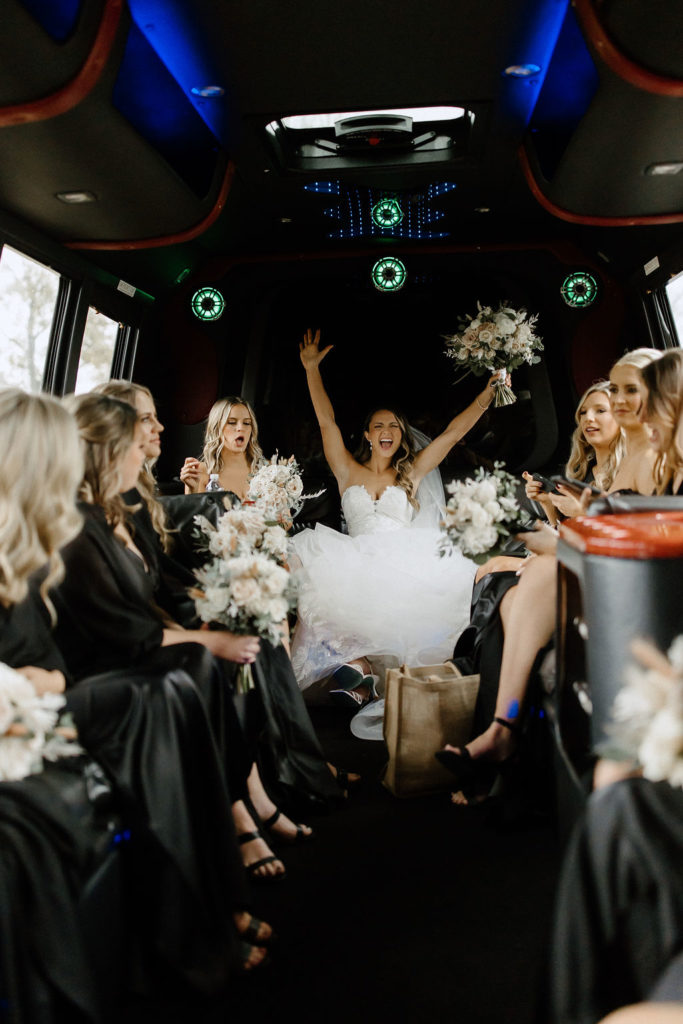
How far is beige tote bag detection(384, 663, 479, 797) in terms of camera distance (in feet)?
10.0

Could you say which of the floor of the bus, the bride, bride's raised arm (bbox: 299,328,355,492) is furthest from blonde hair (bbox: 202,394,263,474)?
the floor of the bus

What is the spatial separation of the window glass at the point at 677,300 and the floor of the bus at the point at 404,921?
11.4 feet

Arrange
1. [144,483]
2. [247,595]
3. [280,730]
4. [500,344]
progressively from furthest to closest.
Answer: [500,344] < [144,483] < [280,730] < [247,595]

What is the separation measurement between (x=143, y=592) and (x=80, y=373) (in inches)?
123

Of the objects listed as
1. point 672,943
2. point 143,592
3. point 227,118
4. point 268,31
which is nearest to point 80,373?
point 227,118

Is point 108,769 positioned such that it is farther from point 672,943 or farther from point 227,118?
point 227,118

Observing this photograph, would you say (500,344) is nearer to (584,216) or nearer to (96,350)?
(584,216)

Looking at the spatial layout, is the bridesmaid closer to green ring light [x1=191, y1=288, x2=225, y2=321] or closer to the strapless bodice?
the strapless bodice

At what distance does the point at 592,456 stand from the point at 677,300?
1.41 metres

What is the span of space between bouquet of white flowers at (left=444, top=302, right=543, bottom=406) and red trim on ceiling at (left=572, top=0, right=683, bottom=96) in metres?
2.09

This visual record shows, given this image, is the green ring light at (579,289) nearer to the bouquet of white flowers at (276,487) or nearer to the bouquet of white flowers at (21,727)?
the bouquet of white flowers at (276,487)

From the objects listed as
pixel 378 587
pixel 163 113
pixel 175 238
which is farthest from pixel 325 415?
pixel 163 113

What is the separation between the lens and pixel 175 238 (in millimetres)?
5016

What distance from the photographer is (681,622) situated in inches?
72.2
